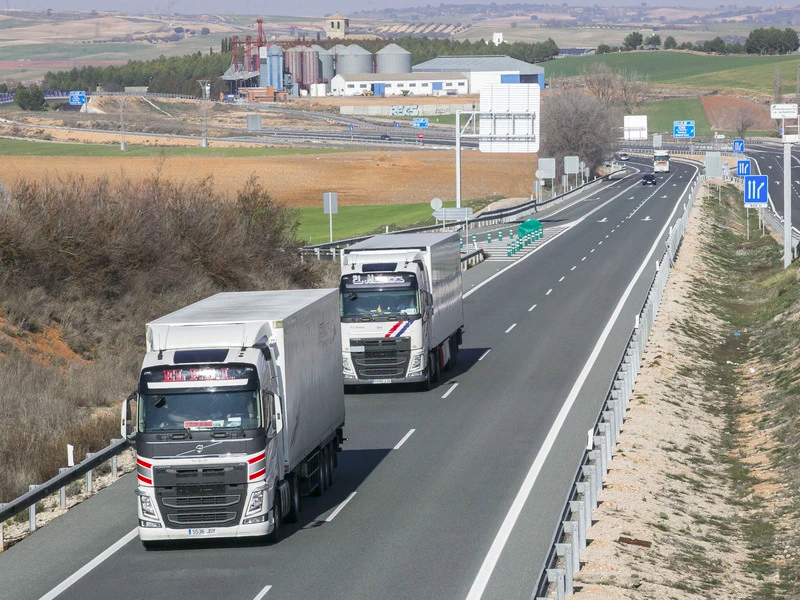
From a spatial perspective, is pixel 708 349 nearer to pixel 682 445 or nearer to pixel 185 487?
pixel 682 445

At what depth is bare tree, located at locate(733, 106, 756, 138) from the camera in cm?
17450

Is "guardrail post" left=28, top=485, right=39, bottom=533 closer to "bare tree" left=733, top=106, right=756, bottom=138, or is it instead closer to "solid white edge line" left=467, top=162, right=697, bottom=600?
"solid white edge line" left=467, top=162, right=697, bottom=600

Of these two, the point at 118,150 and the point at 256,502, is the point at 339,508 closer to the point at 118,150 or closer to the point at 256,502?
the point at 256,502

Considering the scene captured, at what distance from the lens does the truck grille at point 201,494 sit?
1494 cm

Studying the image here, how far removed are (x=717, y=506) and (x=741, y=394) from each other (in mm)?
10492

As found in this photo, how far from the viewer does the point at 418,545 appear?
15.5 metres

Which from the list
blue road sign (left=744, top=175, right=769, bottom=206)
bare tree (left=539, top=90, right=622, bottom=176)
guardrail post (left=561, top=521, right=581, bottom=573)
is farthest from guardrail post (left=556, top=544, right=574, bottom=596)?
bare tree (left=539, top=90, right=622, bottom=176)

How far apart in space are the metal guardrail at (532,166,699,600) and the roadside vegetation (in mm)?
8249

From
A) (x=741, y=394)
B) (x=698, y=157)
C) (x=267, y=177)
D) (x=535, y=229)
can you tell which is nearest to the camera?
(x=741, y=394)

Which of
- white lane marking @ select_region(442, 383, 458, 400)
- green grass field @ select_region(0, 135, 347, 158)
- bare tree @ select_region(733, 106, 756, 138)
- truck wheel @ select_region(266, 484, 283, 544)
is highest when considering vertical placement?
bare tree @ select_region(733, 106, 756, 138)

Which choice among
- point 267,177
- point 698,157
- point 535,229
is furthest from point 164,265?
point 698,157

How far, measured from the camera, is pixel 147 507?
49.4ft

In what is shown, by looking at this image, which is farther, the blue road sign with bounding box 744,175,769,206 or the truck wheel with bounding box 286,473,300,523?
the blue road sign with bounding box 744,175,769,206

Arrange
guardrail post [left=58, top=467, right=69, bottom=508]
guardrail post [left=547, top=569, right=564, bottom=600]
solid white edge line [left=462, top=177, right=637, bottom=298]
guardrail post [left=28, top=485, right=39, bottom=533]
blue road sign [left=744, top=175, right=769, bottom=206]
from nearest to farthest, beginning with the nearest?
guardrail post [left=547, top=569, right=564, bottom=600] → guardrail post [left=28, top=485, right=39, bottom=533] → guardrail post [left=58, top=467, right=69, bottom=508] → solid white edge line [left=462, top=177, right=637, bottom=298] → blue road sign [left=744, top=175, right=769, bottom=206]
